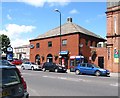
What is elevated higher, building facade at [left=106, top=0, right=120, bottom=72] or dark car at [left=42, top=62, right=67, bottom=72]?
building facade at [left=106, top=0, right=120, bottom=72]

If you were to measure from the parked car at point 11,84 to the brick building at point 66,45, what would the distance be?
125ft

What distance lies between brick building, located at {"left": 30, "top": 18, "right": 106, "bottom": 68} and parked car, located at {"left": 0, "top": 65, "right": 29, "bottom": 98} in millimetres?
37962

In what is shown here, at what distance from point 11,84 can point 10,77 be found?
1.10 ft

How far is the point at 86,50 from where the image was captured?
48062 mm

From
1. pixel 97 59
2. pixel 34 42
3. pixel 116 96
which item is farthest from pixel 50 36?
pixel 116 96

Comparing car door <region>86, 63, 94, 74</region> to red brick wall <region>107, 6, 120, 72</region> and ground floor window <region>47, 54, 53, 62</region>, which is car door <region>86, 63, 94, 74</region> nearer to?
red brick wall <region>107, 6, 120, 72</region>

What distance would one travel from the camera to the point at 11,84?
23.4 ft

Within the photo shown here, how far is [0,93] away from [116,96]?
7.11 m

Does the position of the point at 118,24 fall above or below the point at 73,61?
above

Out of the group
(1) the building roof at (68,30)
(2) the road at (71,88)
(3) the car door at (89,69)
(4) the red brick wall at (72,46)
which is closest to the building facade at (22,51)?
(1) the building roof at (68,30)

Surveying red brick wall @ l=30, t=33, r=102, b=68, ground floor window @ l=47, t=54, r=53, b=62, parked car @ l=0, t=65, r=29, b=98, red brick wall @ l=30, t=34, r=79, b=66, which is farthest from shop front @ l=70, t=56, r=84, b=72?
parked car @ l=0, t=65, r=29, b=98

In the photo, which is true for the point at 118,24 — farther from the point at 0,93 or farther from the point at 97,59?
the point at 0,93

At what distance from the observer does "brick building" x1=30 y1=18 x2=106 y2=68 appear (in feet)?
155

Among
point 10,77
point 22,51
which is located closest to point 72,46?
point 10,77
